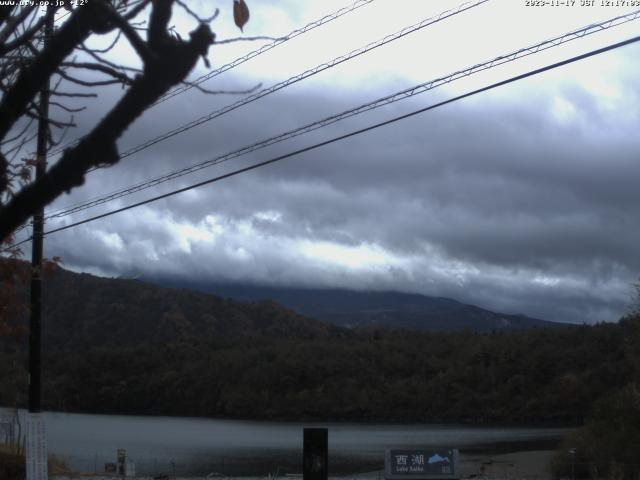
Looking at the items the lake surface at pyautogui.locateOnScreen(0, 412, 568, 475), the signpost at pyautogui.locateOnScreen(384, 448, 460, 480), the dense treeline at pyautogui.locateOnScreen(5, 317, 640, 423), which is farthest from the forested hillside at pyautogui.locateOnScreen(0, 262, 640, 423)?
the signpost at pyautogui.locateOnScreen(384, 448, 460, 480)

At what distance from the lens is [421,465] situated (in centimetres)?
1662

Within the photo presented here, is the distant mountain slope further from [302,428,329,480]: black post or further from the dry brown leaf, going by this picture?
the dry brown leaf

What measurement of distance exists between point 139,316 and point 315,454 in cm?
13777

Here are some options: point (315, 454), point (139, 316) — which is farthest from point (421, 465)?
point (139, 316)

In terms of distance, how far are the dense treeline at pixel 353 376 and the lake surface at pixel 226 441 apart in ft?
20.8

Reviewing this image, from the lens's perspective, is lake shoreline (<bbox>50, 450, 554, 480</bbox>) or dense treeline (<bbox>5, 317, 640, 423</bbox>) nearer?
lake shoreline (<bbox>50, 450, 554, 480</bbox>)

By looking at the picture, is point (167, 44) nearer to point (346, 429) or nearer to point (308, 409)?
point (346, 429)

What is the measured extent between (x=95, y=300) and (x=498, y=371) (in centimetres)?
6549

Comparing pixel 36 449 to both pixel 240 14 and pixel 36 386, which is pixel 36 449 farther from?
pixel 240 14

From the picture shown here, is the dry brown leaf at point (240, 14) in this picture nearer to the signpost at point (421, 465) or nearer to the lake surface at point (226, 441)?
the signpost at point (421, 465)

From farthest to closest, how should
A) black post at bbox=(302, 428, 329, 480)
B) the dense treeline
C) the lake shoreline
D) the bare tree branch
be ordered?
the dense treeline, the lake shoreline, black post at bbox=(302, 428, 329, 480), the bare tree branch

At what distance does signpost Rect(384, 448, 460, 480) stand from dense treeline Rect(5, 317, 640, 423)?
275 feet

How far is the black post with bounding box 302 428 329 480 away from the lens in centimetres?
1478

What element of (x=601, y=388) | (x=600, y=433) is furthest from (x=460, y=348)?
(x=600, y=433)
